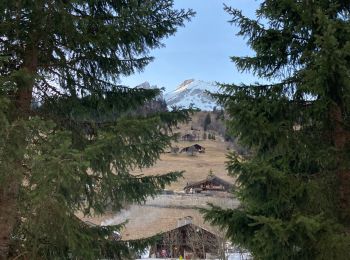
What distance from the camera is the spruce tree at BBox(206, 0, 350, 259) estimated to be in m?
5.73

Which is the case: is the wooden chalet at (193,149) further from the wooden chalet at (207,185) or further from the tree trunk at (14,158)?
the tree trunk at (14,158)

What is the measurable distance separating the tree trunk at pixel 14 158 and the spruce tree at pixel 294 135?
2.72 meters

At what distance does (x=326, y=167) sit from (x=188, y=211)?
4289 cm

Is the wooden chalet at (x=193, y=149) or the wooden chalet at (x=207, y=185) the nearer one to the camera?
the wooden chalet at (x=207, y=185)

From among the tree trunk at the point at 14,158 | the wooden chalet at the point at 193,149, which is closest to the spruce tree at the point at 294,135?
the tree trunk at the point at 14,158

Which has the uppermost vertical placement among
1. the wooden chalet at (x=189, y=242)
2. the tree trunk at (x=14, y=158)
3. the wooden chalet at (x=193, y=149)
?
the tree trunk at (x=14, y=158)

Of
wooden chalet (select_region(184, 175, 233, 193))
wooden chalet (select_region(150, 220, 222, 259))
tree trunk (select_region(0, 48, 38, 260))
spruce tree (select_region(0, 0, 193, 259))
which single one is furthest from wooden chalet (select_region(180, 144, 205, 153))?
tree trunk (select_region(0, 48, 38, 260))

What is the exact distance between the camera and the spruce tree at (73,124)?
17.9 feet

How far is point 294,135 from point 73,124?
3344mm

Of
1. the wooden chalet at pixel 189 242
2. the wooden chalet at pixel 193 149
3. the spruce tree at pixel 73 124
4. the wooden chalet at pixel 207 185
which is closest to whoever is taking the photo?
the spruce tree at pixel 73 124

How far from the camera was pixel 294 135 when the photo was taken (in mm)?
6531

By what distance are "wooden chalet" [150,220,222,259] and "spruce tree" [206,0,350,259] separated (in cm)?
2397

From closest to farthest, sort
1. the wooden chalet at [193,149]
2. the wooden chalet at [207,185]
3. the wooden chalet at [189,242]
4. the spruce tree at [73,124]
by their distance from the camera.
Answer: the spruce tree at [73,124] < the wooden chalet at [189,242] < the wooden chalet at [207,185] < the wooden chalet at [193,149]

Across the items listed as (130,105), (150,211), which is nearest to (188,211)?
(150,211)
